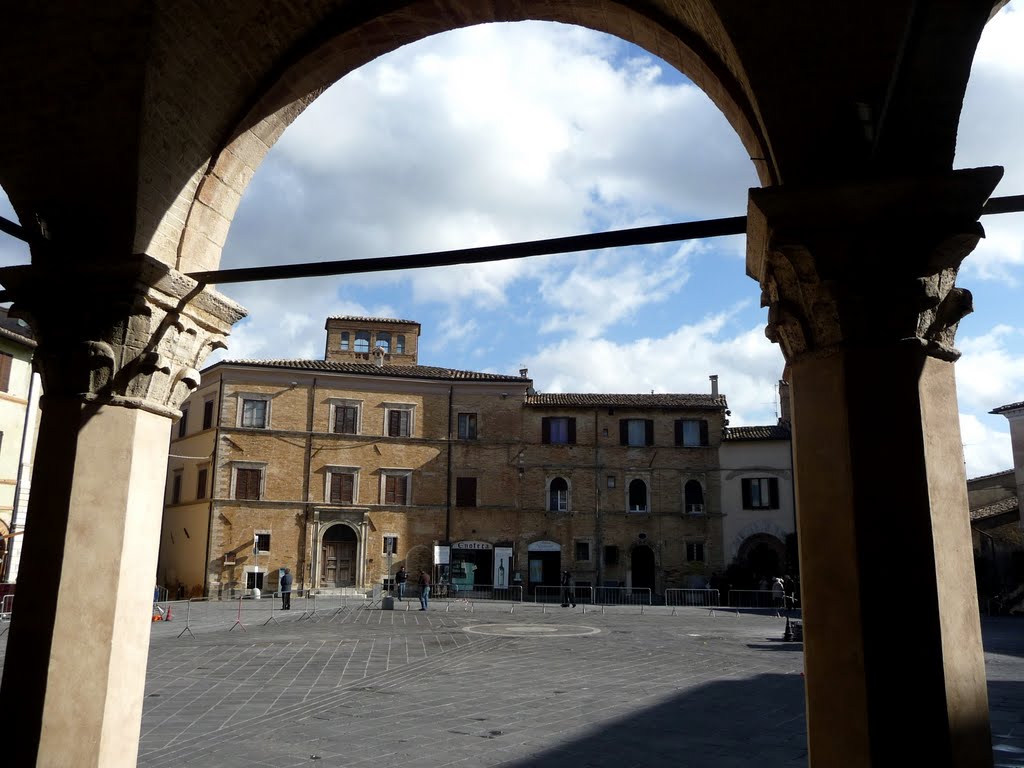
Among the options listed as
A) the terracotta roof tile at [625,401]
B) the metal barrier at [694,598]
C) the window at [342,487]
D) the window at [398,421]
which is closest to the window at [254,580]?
the window at [342,487]

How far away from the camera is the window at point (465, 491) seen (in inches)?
1421

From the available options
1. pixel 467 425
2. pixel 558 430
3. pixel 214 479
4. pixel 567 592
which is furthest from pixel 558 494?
pixel 214 479

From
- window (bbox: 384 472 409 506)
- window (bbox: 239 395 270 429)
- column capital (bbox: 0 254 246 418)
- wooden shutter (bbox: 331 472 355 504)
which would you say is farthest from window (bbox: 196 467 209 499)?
column capital (bbox: 0 254 246 418)

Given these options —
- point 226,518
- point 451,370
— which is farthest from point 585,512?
point 226,518

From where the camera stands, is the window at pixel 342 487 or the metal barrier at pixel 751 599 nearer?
the metal barrier at pixel 751 599

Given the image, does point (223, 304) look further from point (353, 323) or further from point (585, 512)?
point (353, 323)

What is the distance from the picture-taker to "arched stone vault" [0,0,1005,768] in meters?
3.05

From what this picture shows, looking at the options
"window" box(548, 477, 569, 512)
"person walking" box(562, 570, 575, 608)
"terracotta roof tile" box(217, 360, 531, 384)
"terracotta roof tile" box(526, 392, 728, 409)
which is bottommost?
"person walking" box(562, 570, 575, 608)

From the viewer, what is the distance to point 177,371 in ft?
15.3

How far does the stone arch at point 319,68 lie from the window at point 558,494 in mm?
32523

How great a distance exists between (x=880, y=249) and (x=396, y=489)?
33.6 metres

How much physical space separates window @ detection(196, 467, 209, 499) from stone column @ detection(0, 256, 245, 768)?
31784 millimetres

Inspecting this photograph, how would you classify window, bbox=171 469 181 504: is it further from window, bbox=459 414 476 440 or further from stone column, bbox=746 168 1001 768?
stone column, bbox=746 168 1001 768

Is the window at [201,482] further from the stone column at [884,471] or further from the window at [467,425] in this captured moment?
the stone column at [884,471]
